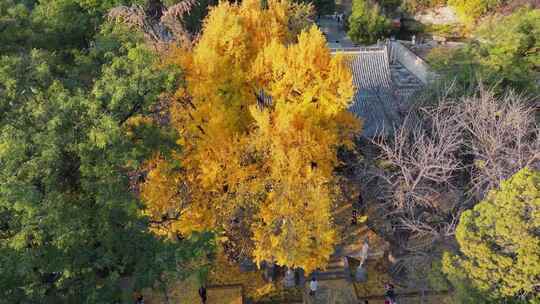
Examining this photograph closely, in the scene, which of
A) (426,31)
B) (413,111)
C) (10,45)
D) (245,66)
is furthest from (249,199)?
(426,31)

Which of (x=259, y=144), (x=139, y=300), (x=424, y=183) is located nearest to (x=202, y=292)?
(x=139, y=300)

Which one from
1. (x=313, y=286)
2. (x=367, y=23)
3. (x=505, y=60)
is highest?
(x=367, y=23)

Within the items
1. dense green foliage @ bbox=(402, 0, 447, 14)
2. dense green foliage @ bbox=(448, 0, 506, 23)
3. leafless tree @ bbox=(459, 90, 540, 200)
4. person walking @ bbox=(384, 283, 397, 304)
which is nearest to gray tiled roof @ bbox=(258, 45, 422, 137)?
leafless tree @ bbox=(459, 90, 540, 200)

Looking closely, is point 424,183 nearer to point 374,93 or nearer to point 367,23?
point 374,93

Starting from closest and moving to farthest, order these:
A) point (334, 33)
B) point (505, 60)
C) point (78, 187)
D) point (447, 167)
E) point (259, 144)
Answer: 1. point (78, 187)
2. point (447, 167)
3. point (259, 144)
4. point (505, 60)
5. point (334, 33)

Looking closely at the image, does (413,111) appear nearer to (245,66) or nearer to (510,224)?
(245,66)

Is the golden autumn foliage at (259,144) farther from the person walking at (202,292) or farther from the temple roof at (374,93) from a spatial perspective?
the temple roof at (374,93)

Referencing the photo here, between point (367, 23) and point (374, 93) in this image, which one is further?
point (367, 23)
